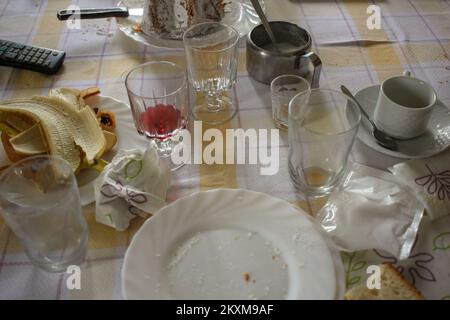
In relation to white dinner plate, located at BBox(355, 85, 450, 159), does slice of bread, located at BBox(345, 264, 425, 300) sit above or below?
below

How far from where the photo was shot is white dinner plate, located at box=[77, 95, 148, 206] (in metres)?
0.73

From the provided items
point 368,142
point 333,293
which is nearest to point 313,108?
point 368,142

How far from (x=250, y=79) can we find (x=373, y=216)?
437 mm

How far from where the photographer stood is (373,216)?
648mm

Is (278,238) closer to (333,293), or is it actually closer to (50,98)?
(333,293)

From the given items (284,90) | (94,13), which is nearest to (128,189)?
(284,90)

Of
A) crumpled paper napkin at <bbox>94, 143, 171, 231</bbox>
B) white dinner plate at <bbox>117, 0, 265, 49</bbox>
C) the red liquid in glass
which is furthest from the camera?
white dinner plate at <bbox>117, 0, 265, 49</bbox>

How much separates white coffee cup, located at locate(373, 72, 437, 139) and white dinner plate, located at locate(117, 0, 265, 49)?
42 centimetres

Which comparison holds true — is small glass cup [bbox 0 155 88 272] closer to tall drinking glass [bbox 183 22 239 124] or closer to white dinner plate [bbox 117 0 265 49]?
tall drinking glass [bbox 183 22 239 124]

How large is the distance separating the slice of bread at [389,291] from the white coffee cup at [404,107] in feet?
0.91

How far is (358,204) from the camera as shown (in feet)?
2.16

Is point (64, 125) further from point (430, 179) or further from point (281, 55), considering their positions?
point (430, 179)

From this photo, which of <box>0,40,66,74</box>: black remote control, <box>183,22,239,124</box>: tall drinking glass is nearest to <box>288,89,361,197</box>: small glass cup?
<box>183,22,239,124</box>: tall drinking glass
